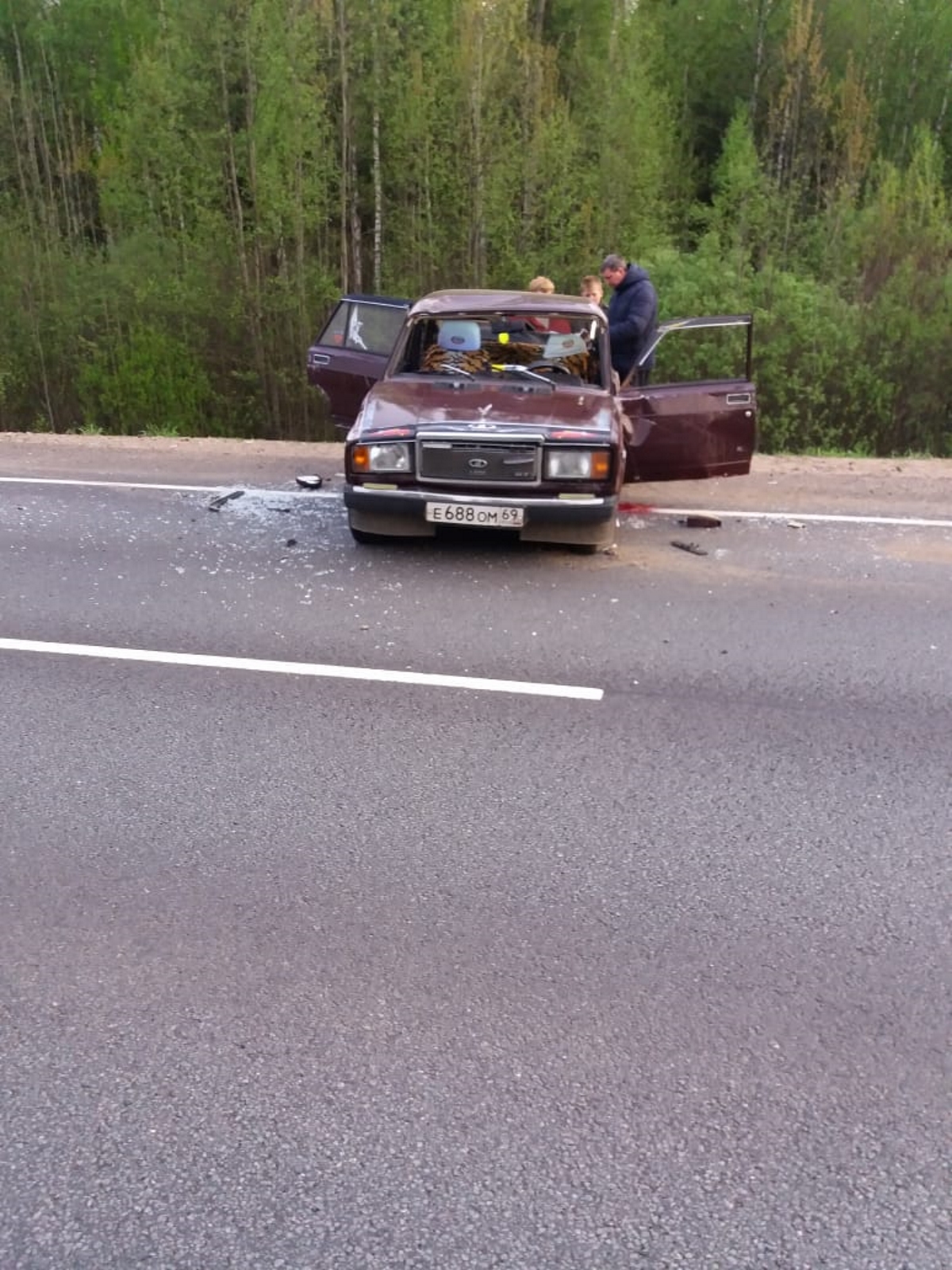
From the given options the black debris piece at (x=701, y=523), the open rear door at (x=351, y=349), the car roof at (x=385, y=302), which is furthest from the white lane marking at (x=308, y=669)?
the car roof at (x=385, y=302)

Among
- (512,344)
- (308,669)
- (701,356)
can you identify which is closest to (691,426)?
(512,344)

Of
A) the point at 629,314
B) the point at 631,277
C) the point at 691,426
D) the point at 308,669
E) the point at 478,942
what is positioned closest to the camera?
the point at 478,942

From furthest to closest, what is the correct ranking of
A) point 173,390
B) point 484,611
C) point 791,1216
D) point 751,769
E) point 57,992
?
1. point 173,390
2. point 484,611
3. point 751,769
4. point 57,992
5. point 791,1216

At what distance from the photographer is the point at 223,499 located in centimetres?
937

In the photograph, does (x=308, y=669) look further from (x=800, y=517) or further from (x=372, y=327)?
(x=372, y=327)

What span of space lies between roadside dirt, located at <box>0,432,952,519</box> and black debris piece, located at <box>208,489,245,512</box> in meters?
0.58

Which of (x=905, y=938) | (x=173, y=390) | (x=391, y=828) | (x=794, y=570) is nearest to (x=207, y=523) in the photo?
(x=794, y=570)

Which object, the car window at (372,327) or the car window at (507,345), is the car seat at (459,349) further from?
the car window at (372,327)

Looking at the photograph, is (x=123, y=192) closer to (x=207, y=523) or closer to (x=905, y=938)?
(x=207, y=523)

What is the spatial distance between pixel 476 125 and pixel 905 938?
22.3 m

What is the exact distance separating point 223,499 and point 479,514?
289cm

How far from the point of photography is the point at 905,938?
3.53m

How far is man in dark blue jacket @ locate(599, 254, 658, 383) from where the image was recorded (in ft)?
32.7

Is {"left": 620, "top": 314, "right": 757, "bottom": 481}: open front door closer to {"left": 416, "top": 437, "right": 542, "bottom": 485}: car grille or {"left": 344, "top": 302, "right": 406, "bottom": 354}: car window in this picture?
{"left": 416, "top": 437, "right": 542, "bottom": 485}: car grille
